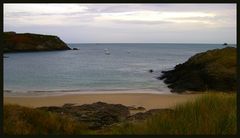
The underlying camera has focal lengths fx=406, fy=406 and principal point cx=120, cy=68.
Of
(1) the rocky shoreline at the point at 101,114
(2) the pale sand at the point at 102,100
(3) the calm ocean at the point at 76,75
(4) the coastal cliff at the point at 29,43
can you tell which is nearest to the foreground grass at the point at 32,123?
(1) the rocky shoreline at the point at 101,114

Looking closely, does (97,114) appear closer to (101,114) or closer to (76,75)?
(101,114)

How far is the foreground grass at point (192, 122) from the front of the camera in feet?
24.4

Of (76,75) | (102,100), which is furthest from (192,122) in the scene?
(76,75)

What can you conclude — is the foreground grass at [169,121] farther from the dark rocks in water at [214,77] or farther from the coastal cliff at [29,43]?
the coastal cliff at [29,43]

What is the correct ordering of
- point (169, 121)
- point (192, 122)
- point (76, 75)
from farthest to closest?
point (76, 75) < point (192, 122) < point (169, 121)

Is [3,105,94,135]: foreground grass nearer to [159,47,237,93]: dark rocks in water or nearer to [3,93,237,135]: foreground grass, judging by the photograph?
[3,93,237,135]: foreground grass

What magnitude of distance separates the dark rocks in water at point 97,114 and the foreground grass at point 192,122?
9.06 ft

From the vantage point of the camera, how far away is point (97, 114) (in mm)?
12430

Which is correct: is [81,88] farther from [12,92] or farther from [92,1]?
[92,1]

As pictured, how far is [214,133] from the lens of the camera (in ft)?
24.3

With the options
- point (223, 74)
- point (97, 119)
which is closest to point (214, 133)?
point (97, 119)

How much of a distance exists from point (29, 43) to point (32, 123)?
71881 millimetres

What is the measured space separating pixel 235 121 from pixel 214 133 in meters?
0.58

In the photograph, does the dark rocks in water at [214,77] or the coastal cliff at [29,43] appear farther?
the coastal cliff at [29,43]
